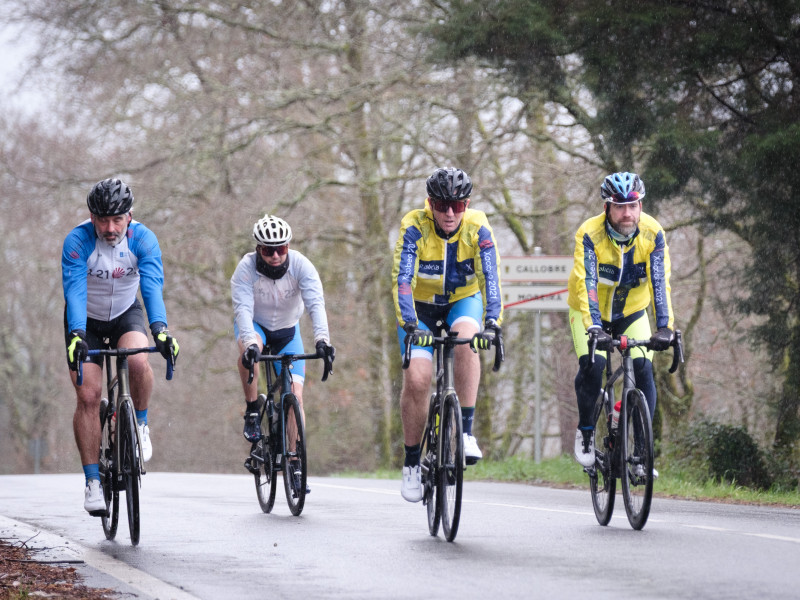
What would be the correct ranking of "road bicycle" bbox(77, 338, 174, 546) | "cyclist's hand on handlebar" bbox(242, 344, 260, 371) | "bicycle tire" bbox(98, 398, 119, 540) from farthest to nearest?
"cyclist's hand on handlebar" bbox(242, 344, 260, 371) → "bicycle tire" bbox(98, 398, 119, 540) → "road bicycle" bbox(77, 338, 174, 546)

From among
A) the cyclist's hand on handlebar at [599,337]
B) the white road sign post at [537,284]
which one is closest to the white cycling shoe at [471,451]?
the cyclist's hand on handlebar at [599,337]

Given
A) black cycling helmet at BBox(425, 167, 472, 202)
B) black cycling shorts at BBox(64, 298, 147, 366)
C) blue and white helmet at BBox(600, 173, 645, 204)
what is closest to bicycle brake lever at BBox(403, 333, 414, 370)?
black cycling helmet at BBox(425, 167, 472, 202)

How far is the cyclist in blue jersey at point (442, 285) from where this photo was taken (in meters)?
8.34

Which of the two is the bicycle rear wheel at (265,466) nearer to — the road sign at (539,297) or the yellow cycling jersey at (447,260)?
the yellow cycling jersey at (447,260)

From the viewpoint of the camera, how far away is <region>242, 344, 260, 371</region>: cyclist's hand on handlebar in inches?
384

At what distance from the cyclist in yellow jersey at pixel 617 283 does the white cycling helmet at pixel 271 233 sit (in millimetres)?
2120

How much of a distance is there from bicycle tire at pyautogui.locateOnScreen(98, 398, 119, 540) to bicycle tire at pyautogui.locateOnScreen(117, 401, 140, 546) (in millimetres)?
240

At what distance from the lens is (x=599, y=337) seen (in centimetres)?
844

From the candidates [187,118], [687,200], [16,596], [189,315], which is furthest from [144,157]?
[16,596]

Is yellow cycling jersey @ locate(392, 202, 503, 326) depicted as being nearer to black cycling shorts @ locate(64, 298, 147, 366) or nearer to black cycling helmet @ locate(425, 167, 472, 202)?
black cycling helmet @ locate(425, 167, 472, 202)

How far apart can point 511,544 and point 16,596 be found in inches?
119

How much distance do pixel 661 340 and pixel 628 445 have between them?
0.69m

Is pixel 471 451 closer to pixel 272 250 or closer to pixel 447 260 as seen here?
pixel 447 260

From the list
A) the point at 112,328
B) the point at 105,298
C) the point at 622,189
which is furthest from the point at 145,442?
the point at 622,189
